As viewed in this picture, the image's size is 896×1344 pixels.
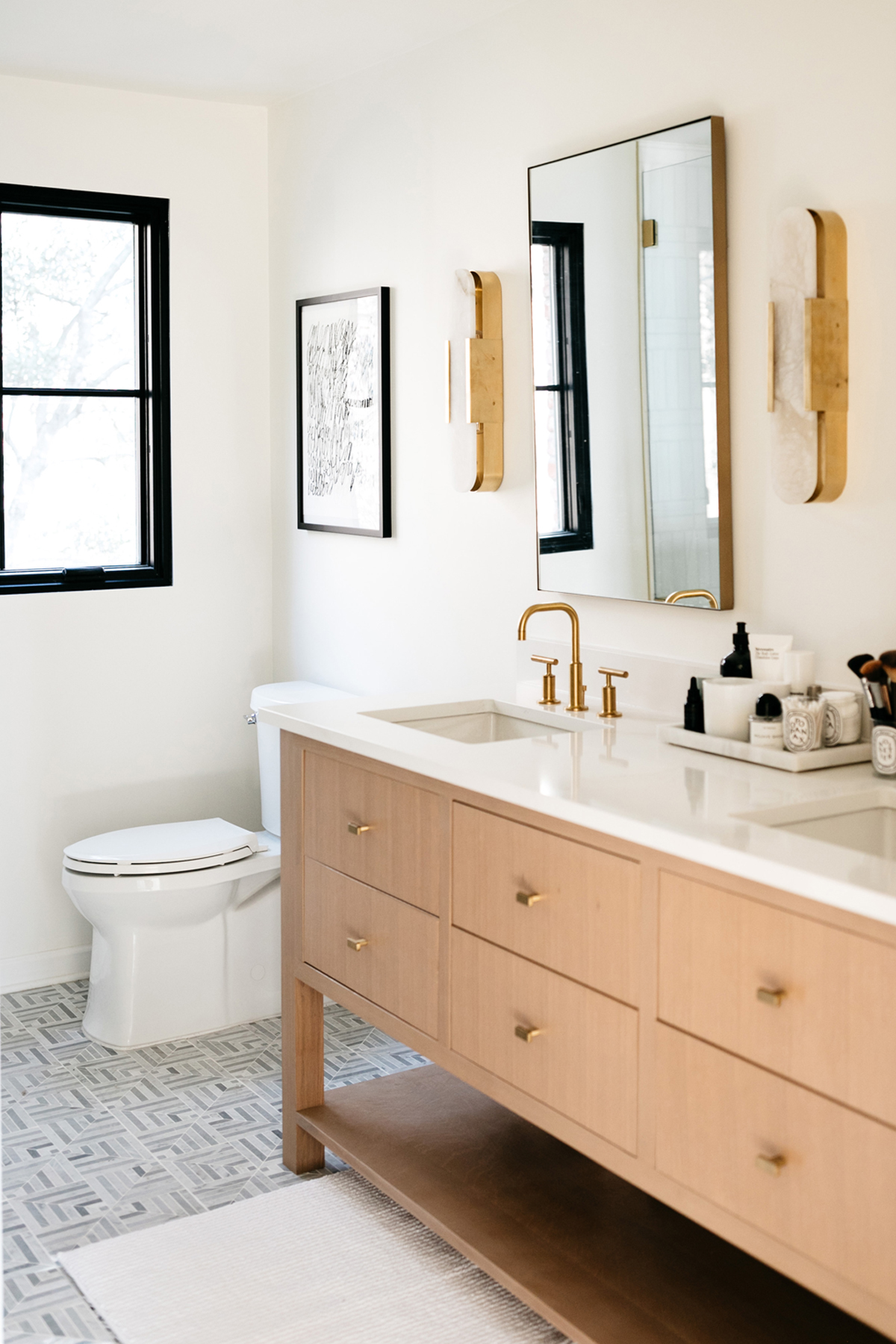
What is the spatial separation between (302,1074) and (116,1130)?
46 cm

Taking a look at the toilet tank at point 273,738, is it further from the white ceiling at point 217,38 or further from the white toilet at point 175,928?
the white ceiling at point 217,38

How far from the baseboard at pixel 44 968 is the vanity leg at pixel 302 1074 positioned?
4.00 ft

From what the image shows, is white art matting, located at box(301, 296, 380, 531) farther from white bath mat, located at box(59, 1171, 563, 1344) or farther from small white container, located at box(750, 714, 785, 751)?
white bath mat, located at box(59, 1171, 563, 1344)

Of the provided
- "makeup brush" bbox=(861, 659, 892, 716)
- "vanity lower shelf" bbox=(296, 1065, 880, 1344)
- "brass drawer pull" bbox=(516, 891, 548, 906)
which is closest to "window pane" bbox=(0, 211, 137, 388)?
"vanity lower shelf" bbox=(296, 1065, 880, 1344)

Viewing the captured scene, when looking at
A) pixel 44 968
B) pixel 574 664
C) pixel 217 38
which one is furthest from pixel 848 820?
pixel 44 968

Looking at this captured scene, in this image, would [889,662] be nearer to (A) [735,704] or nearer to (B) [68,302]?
(A) [735,704]

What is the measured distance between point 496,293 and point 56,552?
1.47m

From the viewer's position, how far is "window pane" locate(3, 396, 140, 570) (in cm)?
347

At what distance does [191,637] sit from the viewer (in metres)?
3.73

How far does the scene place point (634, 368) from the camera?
2424mm

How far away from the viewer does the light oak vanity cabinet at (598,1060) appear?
1436 mm

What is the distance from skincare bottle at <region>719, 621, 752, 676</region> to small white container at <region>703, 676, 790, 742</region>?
57 mm

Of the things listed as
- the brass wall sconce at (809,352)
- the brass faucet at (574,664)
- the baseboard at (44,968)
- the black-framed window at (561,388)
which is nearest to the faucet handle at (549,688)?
the brass faucet at (574,664)

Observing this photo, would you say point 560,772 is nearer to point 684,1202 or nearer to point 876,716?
point 876,716
